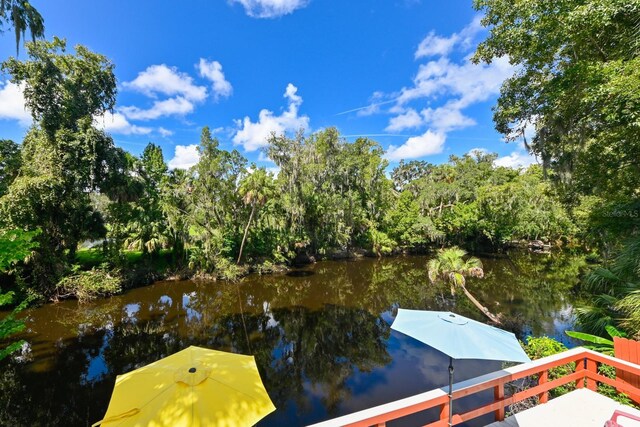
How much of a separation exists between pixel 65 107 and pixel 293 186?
13.6 m

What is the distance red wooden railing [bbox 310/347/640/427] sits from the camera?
228cm

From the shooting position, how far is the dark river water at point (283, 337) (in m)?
7.13

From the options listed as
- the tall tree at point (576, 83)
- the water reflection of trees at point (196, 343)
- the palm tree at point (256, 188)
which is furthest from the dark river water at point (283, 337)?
the tall tree at point (576, 83)

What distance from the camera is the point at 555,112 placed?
→ 7672mm

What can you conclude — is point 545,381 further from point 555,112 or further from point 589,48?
point 589,48

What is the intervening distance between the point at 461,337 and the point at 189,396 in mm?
2625

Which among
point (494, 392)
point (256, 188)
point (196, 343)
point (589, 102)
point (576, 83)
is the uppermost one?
point (576, 83)

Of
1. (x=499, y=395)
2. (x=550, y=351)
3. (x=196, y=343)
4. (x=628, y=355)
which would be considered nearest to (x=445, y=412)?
(x=499, y=395)

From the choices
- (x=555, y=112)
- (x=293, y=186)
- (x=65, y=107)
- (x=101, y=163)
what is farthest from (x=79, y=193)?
(x=555, y=112)

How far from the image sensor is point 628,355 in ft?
11.1

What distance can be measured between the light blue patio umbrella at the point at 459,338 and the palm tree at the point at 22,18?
9119 mm

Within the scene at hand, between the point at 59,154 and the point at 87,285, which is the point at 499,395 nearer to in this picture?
the point at 87,285

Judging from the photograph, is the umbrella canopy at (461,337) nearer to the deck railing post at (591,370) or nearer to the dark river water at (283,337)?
the deck railing post at (591,370)

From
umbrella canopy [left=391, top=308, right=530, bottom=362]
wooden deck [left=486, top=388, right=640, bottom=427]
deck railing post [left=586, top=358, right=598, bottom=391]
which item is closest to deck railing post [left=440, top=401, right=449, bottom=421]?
umbrella canopy [left=391, top=308, right=530, bottom=362]
